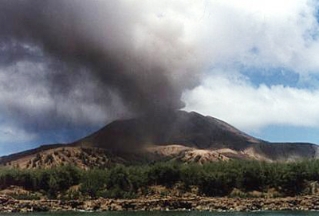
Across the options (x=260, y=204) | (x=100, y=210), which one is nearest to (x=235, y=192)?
(x=260, y=204)

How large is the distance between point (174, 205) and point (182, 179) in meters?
33.6

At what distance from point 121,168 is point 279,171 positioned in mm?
43883

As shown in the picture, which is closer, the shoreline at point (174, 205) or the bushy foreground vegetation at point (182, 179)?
the shoreline at point (174, 205)

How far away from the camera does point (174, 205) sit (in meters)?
107

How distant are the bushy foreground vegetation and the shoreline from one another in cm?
1805

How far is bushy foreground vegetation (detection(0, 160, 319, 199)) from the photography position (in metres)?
132

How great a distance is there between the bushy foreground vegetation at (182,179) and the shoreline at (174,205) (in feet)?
59.2

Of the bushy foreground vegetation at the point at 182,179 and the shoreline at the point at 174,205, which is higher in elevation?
the bushy foreground vegetation at the point at 182,179

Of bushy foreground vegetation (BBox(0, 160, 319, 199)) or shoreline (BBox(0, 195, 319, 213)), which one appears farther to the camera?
bushy foreground vegetation (BBox(0, 160, 319, 199))

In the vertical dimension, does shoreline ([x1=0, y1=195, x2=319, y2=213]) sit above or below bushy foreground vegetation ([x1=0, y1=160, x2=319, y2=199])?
below

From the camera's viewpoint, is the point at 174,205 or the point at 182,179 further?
the point at 182,179

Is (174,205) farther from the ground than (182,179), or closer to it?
closer to it

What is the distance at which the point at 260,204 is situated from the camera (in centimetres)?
10356

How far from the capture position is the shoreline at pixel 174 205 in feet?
334
